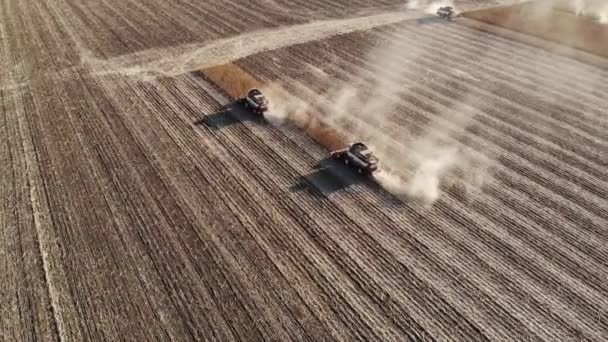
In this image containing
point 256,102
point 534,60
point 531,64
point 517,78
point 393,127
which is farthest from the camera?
point 534,60

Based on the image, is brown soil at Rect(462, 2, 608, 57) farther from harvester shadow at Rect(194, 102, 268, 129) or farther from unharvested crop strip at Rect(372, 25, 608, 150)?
harvester shadow at Rect(194, 102, 268, 129)

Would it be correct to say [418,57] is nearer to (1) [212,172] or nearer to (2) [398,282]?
(1) [212,172]

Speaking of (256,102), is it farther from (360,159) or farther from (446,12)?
(446,12)

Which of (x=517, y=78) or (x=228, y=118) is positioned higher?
(x=517, y=78)

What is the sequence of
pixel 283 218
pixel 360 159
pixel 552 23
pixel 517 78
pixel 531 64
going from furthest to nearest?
pixel 552 23 < pixel 531 64 < pixel 517 78 < pixel 360 159 < pixel 283 218

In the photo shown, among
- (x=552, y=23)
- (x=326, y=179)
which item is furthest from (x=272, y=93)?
(x=552, y=23)

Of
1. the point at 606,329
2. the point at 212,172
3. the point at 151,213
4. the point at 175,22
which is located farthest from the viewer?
the point at 175,22

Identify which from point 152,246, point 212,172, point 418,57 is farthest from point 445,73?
point 152,246

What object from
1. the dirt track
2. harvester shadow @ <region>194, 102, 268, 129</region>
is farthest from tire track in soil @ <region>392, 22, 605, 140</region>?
harvester shadow @ <region>194, 102, 268, 129</region>
